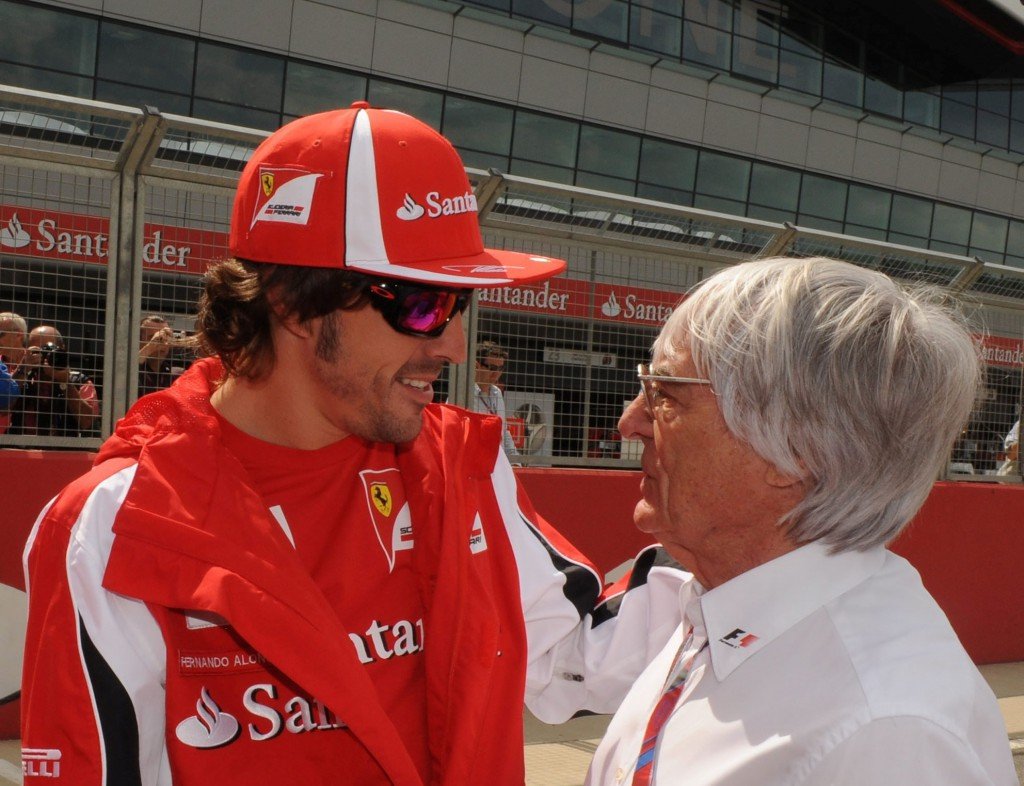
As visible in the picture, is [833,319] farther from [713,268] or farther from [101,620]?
[713,268]

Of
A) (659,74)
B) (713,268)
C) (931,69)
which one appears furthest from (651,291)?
(931,69)

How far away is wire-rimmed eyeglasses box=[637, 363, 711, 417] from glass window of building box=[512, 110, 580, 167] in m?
22.4

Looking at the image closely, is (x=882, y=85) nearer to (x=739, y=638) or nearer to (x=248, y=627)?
(x=739, y=638)

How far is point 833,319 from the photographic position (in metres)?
1.60

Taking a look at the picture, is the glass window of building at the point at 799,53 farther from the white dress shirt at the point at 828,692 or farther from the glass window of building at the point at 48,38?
the white dress shirt at the point at 828,692

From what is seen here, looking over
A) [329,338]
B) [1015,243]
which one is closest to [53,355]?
[329,338]

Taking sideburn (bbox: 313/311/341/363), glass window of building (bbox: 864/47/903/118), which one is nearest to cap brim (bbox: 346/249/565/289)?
sideburn (bbox: 313/311/341/363)

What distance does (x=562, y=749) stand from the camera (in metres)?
5.28

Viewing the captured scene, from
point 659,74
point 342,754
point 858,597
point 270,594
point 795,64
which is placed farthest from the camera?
point 795,64

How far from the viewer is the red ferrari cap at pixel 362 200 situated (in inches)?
79.4

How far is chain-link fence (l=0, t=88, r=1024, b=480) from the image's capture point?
14.2 feet

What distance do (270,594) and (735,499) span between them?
77 centimetres

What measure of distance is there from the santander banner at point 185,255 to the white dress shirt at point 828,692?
8.29ft

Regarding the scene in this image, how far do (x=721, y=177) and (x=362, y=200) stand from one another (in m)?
26.1
